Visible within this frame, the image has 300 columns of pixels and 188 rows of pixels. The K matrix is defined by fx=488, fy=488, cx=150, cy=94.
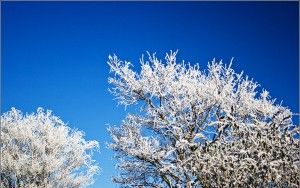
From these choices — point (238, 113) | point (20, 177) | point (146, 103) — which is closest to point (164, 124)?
point (146, 103)

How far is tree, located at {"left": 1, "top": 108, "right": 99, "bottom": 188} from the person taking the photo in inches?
1105

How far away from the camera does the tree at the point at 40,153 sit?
28062 mm

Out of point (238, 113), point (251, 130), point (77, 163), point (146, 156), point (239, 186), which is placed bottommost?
point (239, 186)

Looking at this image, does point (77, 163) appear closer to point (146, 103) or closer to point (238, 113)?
point (146, 103)

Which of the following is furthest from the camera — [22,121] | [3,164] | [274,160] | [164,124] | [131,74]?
[22,121]

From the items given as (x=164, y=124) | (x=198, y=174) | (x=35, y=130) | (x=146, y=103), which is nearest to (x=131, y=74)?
(x=146, y=103)

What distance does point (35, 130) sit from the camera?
30297 millimetres

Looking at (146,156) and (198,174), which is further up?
(146,156)

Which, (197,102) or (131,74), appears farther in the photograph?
(131,74)

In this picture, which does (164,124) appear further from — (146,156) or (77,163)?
(77,163)

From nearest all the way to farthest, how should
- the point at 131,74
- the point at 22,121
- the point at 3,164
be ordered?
the point at 131,74, the point at 3,164, the point at 22,121

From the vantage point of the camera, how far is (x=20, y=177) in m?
28.1

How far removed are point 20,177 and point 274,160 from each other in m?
21.0

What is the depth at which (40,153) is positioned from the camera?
95.1 ft
